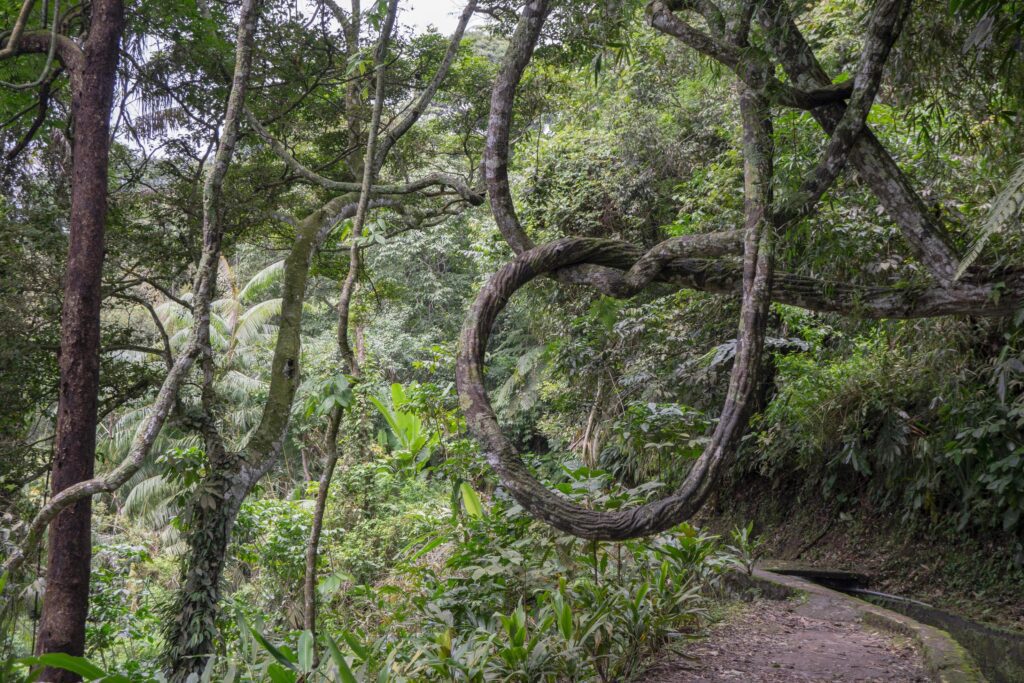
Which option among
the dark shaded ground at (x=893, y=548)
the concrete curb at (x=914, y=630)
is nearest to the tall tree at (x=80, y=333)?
the concrete curb at (x=914, y=630)

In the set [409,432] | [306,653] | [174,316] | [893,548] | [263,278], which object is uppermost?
[263,278]

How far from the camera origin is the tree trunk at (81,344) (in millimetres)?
5613

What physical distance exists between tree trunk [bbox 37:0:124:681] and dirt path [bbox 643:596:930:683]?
14.0ft

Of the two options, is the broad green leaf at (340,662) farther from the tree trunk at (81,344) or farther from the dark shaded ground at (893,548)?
the dark shaded ground at (893,548)

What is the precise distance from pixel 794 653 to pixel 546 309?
509 cm

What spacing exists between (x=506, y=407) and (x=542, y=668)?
498 inches

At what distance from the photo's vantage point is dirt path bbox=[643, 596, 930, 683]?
4387mm

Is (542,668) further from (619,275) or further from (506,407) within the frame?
(506,407)

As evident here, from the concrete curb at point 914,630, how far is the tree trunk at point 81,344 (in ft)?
18.9

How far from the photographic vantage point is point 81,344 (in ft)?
18.9

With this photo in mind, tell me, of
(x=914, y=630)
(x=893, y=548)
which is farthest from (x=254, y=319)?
(x=914, y=630)

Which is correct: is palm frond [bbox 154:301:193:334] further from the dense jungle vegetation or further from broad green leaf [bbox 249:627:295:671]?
broad green leaf [bbox 249:627:295:671]

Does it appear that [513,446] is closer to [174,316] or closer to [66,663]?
[66,663]

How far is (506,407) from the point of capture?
1661 cm
